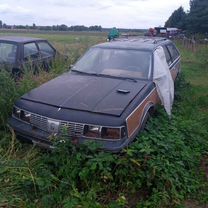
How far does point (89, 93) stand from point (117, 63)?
1.40 m

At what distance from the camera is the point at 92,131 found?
14.6 ft

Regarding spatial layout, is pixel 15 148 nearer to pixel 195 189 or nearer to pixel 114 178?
pixel 114 178

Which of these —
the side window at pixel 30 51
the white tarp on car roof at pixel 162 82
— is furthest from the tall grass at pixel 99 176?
the side window at pixel 30 51

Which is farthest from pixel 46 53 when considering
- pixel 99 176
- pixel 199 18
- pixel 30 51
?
pixel 199 18

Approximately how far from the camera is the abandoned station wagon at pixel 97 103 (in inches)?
175

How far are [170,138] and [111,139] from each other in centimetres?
118

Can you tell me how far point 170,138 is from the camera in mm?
5203

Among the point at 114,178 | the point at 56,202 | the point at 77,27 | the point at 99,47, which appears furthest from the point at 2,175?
the point at 77,27

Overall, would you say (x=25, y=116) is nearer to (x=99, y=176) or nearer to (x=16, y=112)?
(x=16, y=112)

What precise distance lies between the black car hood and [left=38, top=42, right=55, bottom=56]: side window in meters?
3.50

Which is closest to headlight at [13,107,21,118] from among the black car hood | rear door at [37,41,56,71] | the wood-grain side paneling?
the black car hood

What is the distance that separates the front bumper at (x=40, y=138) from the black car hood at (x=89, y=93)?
0.36 metres

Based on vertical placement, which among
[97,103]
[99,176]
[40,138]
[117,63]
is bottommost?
[99,176]

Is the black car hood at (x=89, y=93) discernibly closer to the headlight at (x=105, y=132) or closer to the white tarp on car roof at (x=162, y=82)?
the headlight at (x=105, y=132)
